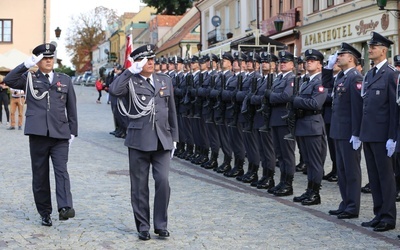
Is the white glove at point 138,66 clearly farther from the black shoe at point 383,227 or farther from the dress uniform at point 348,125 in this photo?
the black shoe at point 383,227

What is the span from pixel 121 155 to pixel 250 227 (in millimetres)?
8758

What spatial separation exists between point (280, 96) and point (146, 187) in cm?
348

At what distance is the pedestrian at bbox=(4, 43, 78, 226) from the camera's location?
28.8 feet

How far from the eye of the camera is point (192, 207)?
32.6 feet

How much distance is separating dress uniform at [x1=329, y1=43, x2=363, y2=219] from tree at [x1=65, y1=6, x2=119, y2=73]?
98004 millimetres

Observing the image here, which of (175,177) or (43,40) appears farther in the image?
(43,40)

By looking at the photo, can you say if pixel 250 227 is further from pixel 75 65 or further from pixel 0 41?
pixel 75 65

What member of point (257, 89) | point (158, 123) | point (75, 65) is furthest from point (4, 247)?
point (75, 65)

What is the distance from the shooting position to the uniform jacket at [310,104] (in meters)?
10.2

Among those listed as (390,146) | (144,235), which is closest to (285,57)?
(390,146)

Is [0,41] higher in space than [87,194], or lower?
higher

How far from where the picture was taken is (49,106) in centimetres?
891

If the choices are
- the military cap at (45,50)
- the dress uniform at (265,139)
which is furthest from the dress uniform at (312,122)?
the military cap at (45,50)

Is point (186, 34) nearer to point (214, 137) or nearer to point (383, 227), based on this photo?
point (214, 137)
